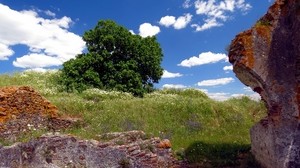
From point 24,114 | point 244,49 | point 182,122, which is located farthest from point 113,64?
point 244,49

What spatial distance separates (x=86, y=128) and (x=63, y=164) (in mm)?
3626

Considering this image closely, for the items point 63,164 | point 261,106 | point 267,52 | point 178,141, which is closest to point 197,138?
point 178,141

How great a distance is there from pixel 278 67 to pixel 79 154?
7775 mm

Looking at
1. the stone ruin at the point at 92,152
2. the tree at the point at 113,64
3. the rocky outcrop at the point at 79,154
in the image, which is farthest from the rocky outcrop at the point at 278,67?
the tree at the point at 113,64

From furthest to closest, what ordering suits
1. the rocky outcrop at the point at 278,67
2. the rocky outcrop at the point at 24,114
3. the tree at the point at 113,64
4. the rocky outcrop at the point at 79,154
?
the tree at the point at 113,64 < the rocky outcrop at the point at 24,114 < the rocky outcrop at the point at 79,154 < the rocky outcrop at the point at 278,67

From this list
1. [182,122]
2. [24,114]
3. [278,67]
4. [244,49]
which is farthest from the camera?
[182,122]

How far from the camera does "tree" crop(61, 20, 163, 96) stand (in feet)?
91.9

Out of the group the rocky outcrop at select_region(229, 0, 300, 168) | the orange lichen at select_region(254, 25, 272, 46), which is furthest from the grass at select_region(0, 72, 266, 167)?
the orange lichen at select_region(254, 25, 272, 46)

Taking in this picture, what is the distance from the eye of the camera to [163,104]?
21.5 m

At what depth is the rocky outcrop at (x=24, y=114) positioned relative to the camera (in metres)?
16.8

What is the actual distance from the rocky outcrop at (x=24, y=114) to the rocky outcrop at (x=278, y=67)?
946 cm

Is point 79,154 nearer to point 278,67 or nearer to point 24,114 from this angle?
point 24,114

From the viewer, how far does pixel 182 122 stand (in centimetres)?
1975

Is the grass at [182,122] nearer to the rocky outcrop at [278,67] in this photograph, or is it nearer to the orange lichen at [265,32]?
the rocky outcrop at [278,67]
